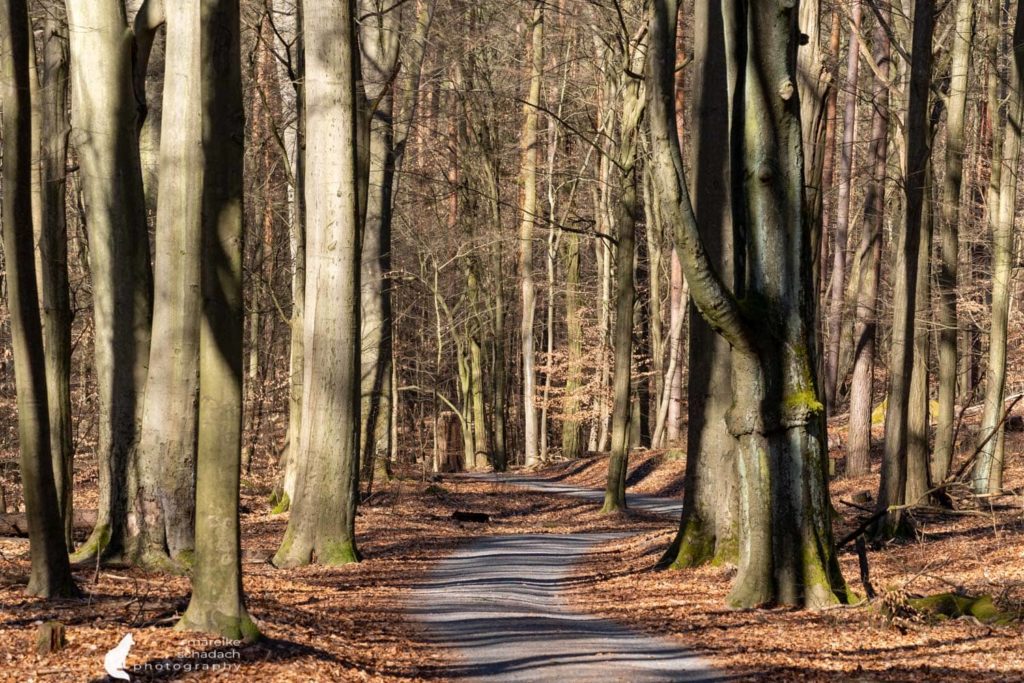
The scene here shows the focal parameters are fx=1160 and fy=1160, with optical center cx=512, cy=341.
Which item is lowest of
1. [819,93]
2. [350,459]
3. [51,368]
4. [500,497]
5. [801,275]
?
[500,497]

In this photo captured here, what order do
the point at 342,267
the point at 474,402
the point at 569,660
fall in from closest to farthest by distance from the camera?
the point at 569,660
the point at 342,267
the point at 474,402

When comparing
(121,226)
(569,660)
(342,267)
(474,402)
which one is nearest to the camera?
(569,660)

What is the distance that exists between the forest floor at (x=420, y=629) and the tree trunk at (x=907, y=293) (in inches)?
31.4

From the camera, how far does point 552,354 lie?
126 feet

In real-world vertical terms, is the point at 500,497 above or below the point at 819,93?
below

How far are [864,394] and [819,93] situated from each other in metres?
11.1

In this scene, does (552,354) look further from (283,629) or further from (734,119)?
(283,629)

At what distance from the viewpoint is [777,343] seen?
1053 centimetres

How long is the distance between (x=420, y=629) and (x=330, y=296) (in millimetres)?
4865

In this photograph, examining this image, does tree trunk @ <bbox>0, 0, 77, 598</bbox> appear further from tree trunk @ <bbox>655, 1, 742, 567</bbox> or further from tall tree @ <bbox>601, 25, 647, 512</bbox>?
tall tree @ <bbox>601, 25, 647, 512</bbox>

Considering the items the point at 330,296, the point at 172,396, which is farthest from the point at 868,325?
the point at 172,396

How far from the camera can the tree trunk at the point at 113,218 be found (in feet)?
39.5

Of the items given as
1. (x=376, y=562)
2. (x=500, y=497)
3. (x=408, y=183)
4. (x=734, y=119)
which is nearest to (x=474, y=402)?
(x=408, y=183)

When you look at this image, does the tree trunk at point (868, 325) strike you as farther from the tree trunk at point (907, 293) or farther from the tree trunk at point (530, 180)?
the tree trunk at point (530, 180)
